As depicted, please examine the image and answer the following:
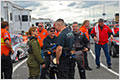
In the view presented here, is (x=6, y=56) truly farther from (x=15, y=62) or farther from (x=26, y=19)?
(x=26, y=19)

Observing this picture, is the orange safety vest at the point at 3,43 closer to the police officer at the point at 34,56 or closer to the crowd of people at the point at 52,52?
the crowd of people at the point at 52,52

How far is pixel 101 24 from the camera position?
8.30 metres

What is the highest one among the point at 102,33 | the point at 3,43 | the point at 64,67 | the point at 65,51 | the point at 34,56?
the point at 102,33

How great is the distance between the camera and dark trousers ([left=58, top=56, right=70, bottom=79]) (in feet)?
15.3

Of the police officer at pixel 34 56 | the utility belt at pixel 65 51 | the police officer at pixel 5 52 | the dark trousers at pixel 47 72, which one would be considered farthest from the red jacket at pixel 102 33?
the utility belt at pixel 65 51

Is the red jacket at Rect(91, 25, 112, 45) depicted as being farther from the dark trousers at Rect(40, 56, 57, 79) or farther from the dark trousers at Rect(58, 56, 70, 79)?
the dark trousers at Rect(58, 56, 70, 79)

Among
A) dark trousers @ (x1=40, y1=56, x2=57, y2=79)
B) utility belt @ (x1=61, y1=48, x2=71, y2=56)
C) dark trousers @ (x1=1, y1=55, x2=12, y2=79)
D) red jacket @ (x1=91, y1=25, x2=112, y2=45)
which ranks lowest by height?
dark trousers @ (x1=40, y1=56, x2=57, y2=79)

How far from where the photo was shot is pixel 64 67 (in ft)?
15.3

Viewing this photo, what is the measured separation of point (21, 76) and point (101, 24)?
11.8 feet

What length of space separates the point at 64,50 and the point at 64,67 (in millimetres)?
364

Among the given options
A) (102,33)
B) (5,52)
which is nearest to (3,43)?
(5,52)

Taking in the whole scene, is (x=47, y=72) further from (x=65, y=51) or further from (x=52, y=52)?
(x=65, y=51)

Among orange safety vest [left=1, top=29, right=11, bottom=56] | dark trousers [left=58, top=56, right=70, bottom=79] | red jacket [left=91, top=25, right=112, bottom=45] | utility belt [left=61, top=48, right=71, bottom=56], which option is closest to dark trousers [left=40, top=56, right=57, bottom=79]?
orange safety vest [left=1, top=29, right=11, bottom=56]

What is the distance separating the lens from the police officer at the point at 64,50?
4566mm
